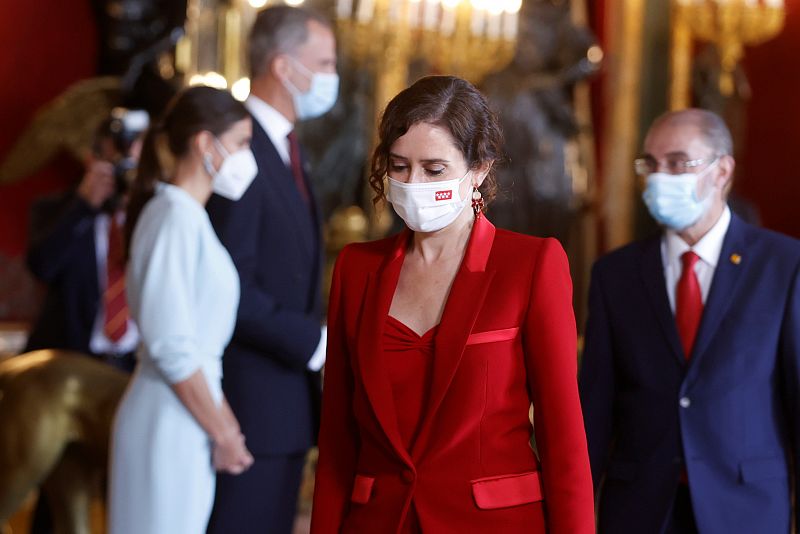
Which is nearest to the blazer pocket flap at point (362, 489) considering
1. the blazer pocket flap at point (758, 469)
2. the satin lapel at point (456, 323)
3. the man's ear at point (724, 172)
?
the satin lapel at point (456, 323)

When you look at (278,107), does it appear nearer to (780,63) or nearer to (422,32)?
(422,32)

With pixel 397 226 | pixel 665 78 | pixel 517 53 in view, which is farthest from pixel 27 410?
pixel 665 78

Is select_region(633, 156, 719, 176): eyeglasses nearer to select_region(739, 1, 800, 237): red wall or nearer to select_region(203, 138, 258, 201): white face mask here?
select_region(203, 138, 258, 201): white face mask

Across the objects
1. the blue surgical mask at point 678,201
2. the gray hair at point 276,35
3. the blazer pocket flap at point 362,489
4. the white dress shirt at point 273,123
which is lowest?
the blazer pocket flap at point 362,489

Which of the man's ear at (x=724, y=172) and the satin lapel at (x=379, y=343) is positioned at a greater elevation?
the man's ear at (x=724, y=172)

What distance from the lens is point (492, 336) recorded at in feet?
7.30

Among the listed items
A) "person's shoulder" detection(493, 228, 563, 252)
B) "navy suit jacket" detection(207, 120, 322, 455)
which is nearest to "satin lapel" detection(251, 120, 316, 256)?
"navy suit jacket" detection(207, 120, 322, 455)

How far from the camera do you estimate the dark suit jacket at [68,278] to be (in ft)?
16.2

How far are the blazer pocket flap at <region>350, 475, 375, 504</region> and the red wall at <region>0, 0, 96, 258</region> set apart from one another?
469cm

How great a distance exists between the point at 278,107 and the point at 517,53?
4.13m

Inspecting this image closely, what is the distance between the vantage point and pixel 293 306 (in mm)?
3502

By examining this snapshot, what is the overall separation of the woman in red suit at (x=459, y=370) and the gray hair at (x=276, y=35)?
1.57 m

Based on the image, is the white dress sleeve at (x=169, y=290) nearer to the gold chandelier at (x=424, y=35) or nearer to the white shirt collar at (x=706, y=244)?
the white shirt collar at (x=706, y=244)

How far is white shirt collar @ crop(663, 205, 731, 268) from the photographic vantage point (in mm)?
3322
